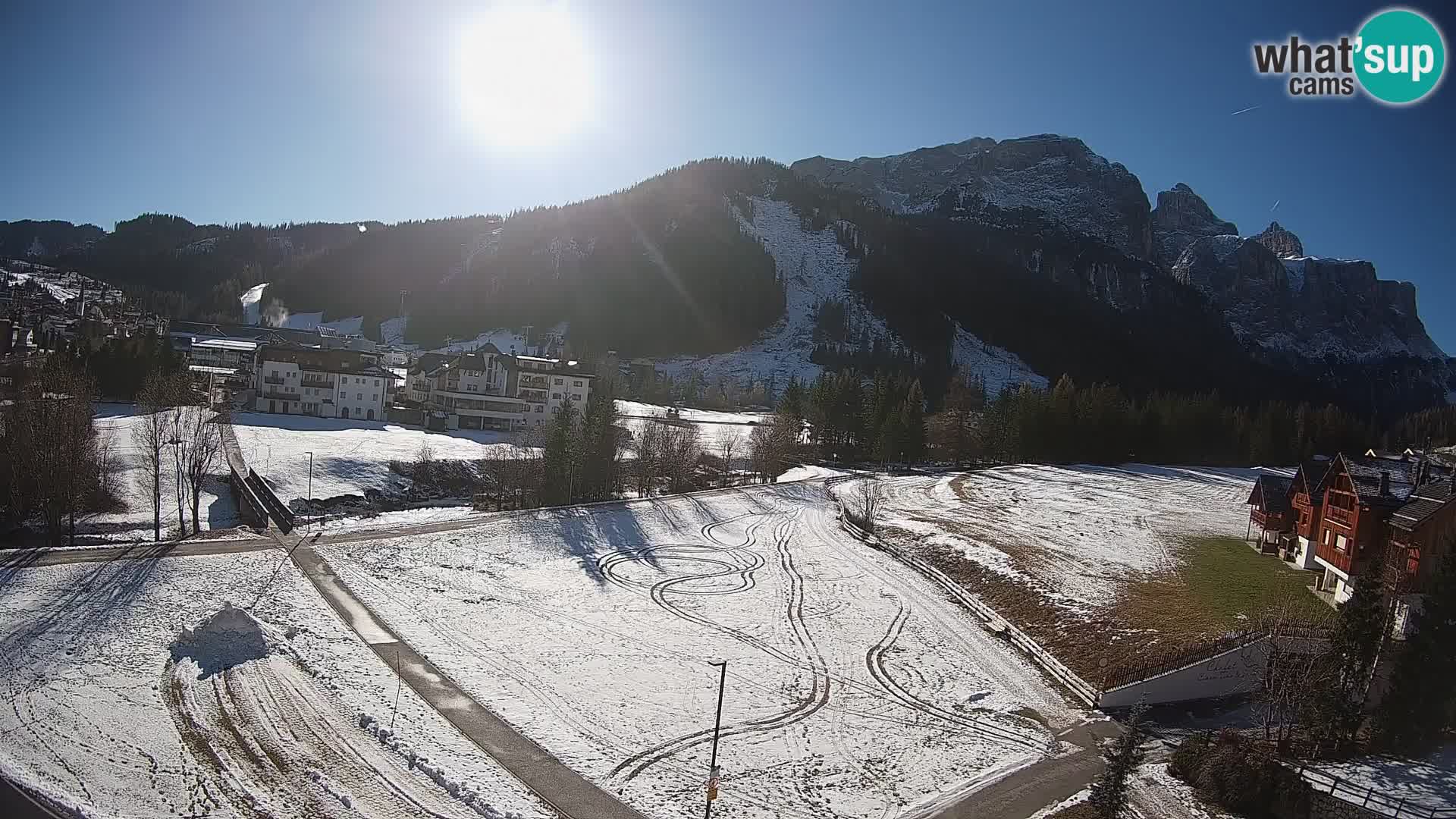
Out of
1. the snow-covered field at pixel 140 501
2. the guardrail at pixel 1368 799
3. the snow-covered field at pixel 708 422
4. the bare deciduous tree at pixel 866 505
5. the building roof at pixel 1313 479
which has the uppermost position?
the building roof at pixel 1313 479

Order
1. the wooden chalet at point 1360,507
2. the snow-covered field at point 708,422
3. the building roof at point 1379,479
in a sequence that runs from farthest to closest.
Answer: the snow-covered field at point 708,422, the building roof at point 1379,479, the wooden chalet at point 1360,507

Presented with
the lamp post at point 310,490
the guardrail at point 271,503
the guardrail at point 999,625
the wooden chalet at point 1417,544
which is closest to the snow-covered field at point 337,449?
the lamp post at point 310,490

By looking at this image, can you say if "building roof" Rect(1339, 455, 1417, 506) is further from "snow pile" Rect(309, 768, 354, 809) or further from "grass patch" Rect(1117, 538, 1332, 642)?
"snow pile" Rect(309, 768, 354, 809)

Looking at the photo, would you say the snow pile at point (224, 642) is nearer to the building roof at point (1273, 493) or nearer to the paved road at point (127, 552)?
the paved road at point (127, 552)

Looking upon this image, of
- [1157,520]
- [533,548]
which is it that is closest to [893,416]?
[1157,520]

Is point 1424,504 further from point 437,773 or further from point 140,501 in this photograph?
point 140,501
